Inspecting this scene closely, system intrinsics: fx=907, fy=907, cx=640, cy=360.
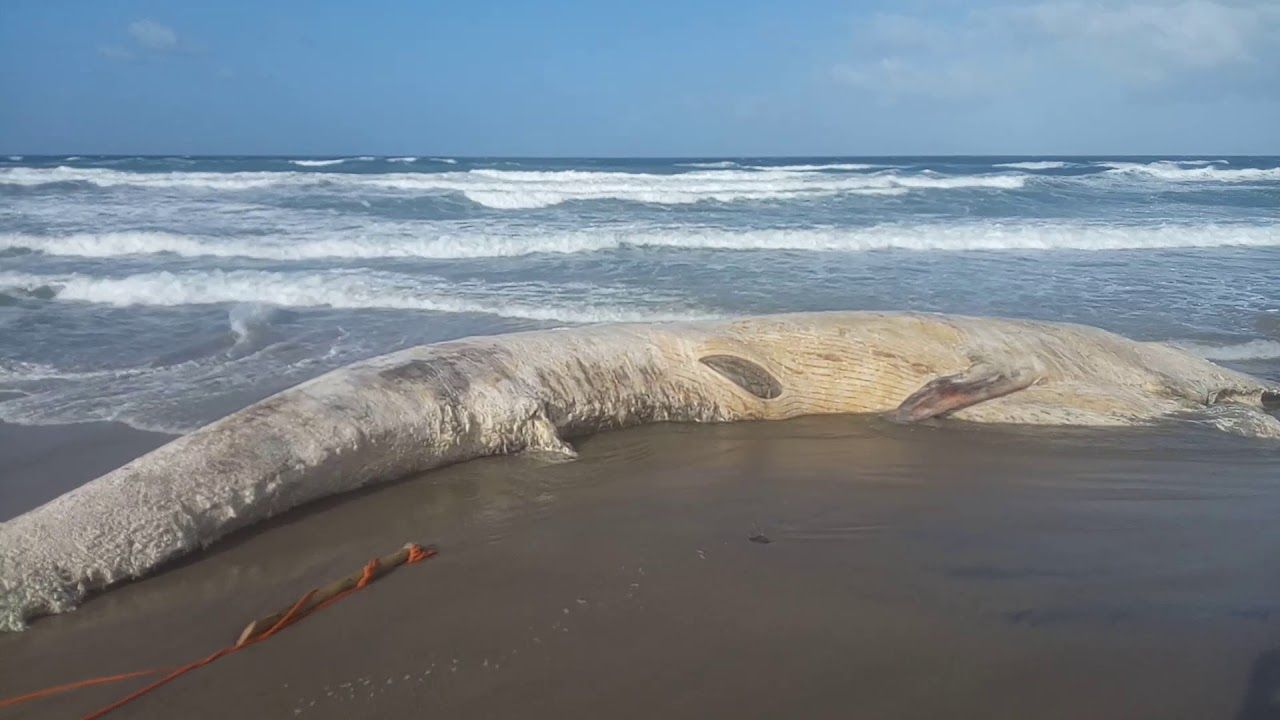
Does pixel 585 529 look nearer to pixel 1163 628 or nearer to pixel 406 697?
pixel 406 697

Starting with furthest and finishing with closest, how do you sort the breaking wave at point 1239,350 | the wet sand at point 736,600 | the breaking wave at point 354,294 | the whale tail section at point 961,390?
1. the breaking wave at point 354,294
2. the breaking wave at point 1239,350
3. the whale tail section at point 961,390
4. the wet sand at point 736,600

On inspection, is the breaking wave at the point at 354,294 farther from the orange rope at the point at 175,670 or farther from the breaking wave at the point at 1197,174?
the breaking wave at the point at 1197,174

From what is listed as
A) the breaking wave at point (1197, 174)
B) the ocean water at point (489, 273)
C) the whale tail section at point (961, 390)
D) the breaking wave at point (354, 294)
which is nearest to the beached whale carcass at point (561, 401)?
the whale tail section at point (961, 390)

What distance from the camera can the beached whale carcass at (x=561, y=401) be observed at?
3670mm

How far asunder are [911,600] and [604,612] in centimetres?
118

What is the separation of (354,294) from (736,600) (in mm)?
7776

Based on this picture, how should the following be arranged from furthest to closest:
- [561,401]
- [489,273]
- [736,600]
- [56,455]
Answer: [489,273], [561,401], [56,455], [736,600]

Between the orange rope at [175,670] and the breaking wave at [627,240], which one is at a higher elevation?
the breaking wave at [627,240]

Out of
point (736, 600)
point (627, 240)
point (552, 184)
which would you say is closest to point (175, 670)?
point (736, 600)

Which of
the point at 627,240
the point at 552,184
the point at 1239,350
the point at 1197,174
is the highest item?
the point at 1197,174

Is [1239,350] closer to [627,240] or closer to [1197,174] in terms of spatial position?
[627,240]

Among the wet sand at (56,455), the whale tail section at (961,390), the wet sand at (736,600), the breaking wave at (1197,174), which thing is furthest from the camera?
the breaking wave at (1197,174)

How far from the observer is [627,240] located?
1533 cm

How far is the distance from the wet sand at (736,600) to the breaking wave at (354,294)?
430cm
